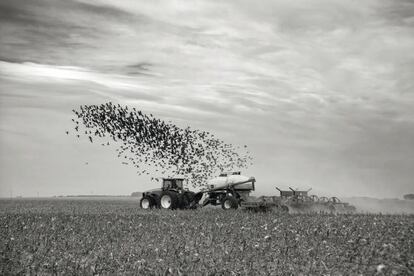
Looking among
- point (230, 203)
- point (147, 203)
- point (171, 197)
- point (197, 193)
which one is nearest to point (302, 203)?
point (230, 203)

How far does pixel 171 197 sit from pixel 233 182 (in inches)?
166

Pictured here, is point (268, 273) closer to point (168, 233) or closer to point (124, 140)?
point (168, 233)

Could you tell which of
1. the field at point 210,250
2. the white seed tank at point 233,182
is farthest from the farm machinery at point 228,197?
the field at point 210,250

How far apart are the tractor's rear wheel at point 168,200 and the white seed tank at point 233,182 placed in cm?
270

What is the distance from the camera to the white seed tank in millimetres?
30828

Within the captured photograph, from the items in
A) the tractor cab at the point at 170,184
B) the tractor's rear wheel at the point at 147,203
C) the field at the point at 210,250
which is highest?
the tractor cab at the point at 170,184

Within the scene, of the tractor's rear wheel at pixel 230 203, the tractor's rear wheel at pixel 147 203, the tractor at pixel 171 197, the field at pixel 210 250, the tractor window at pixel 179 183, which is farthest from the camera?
the tractor window at pixel 179 183

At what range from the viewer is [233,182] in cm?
3092

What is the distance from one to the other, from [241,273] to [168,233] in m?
6.20

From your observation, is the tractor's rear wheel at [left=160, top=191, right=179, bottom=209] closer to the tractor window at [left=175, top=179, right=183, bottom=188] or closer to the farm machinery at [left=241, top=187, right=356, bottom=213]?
the tractor window at [left=175, top=179, right=183, bottom=188]

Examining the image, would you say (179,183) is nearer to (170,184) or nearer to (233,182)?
(170,184)

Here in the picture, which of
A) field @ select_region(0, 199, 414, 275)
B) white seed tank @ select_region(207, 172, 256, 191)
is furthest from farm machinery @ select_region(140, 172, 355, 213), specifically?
field @ select_region(0, 199, 414, 275)

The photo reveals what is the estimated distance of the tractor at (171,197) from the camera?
98.5 feet

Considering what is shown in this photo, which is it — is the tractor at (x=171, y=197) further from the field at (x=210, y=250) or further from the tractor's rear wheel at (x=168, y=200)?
the field at (x=210, y=250)
